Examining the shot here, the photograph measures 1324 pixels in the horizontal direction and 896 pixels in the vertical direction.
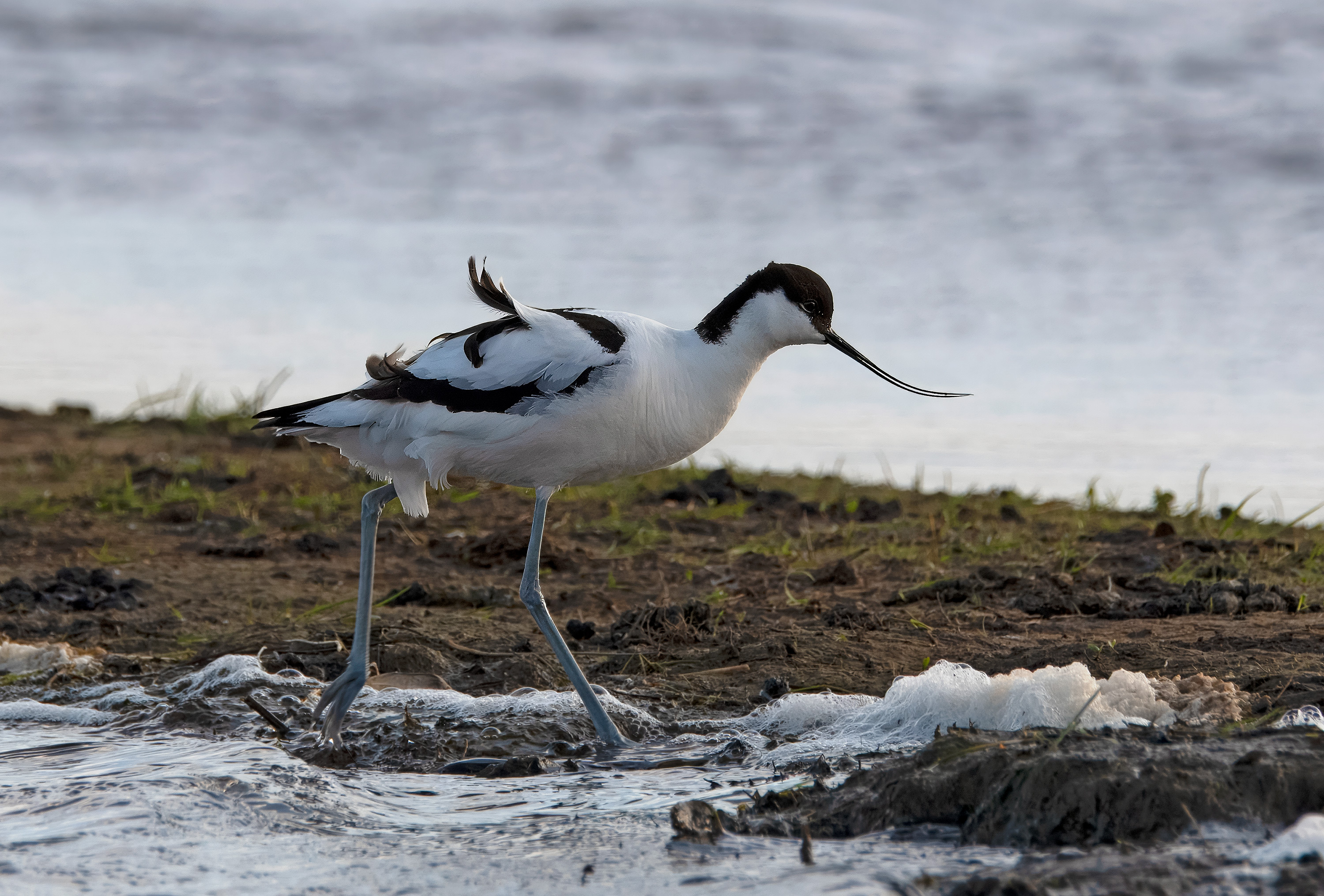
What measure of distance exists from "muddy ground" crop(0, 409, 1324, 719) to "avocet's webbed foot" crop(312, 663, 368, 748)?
52cm

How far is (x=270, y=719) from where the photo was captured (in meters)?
4.30

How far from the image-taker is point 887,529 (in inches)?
274

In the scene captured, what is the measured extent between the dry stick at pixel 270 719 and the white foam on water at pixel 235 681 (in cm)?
31

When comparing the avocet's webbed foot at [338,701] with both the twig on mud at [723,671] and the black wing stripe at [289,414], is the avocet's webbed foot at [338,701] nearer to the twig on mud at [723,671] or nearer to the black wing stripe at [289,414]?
the black wing stripe at [289,414]

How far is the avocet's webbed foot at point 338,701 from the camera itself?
4281 mm

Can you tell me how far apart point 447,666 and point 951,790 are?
2.26m

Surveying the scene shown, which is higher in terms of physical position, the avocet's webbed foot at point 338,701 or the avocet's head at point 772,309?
the avocet's head at point 772,309

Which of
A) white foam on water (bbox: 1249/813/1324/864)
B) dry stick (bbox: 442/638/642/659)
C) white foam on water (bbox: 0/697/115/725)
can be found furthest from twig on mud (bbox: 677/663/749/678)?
white foam on water (bbox: 1249/813/1324/864)

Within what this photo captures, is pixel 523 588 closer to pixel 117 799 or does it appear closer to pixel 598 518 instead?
pixel 117 799

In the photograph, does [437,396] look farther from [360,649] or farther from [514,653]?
[514,653]

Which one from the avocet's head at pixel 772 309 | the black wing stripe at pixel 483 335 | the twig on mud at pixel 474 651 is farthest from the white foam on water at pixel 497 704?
the avocet's head at pixel 772 309

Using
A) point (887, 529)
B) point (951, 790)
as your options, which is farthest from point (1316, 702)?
point (887, 529)

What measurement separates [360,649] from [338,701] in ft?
0.67

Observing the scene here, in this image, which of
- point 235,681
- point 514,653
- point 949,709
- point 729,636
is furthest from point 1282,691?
point 235,681
